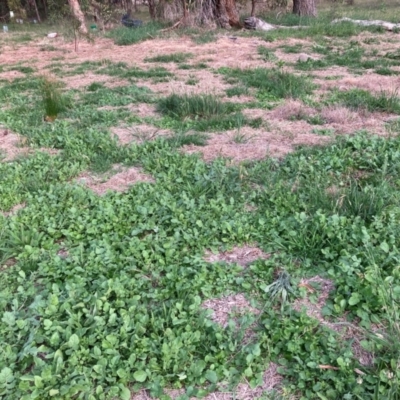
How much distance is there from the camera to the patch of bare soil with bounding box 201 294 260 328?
1.98m

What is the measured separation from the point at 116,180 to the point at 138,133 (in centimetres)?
108

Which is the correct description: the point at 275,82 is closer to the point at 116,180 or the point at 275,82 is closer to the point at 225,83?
the point at 225,83

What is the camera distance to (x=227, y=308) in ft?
6.68

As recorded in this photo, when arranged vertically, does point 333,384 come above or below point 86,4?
below

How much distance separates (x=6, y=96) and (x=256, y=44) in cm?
569

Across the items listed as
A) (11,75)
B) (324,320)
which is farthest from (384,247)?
(11,75)

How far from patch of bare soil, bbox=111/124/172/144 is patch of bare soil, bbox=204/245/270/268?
2000mm

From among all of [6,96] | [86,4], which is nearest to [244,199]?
[6,96]

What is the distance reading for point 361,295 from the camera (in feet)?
6.41

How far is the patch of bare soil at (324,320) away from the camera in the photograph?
1.76m

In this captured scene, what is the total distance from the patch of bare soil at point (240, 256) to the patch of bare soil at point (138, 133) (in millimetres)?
2000

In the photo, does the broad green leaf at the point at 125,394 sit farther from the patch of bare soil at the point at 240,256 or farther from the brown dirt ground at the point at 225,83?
the brown dirt ground at the point at 225,83

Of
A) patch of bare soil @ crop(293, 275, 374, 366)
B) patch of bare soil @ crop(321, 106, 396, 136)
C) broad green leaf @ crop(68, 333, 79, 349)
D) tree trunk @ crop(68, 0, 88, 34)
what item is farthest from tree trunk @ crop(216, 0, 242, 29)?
broad green leaf @ crop(68, 333, 79, 349)

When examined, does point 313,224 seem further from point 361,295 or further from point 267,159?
point 267,159
